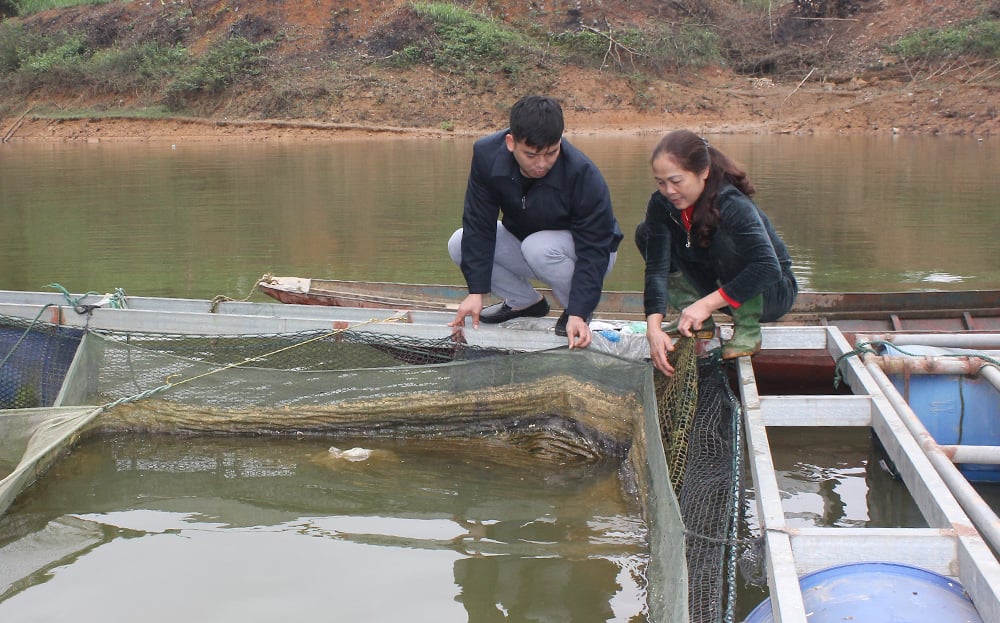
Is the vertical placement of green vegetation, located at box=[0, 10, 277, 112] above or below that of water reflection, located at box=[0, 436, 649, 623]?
above

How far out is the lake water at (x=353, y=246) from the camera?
12.4 feet

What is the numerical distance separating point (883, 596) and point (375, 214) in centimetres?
1170

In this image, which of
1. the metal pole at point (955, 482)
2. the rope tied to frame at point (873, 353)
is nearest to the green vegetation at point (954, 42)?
the rope tied to frame at point (873, 353)

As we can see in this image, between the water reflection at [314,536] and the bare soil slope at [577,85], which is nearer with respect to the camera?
the water reflection at [314,536]

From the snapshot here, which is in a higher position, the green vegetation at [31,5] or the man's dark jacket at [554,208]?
the green vegetation at [31,5]

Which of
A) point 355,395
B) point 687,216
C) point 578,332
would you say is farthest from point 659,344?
point 355,395

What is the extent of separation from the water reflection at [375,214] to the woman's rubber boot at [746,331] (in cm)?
479

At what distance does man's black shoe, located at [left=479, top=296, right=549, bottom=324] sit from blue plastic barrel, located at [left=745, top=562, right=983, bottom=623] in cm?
241

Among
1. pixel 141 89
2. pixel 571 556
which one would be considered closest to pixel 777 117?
pixel 141 89

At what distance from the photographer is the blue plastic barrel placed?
7.90 ft

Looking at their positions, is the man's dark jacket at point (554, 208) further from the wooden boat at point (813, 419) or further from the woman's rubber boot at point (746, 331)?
the woman's rubber boot at point (746, 331)

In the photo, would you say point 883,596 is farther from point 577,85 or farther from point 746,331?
point 577,85

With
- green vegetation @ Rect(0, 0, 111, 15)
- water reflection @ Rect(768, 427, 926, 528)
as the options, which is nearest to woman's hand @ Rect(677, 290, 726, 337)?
water reflection @ Rect(768, 427, 926, 528)

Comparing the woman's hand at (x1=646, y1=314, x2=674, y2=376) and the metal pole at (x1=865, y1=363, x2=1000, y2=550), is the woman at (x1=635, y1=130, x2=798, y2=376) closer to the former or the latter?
the woman's hand at (x1=646, y1=314, x2=674, y2=376)
